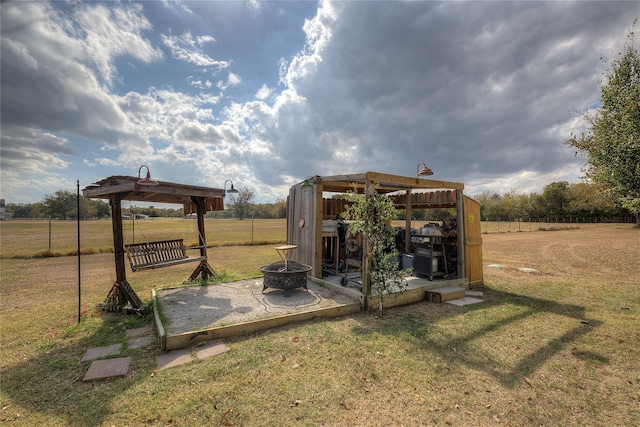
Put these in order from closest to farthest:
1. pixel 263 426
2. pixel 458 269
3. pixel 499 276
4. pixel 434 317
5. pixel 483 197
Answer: pixel 263 426
pixel 434 317
pixel 458 269
pixel 499 276
pixel 483 197

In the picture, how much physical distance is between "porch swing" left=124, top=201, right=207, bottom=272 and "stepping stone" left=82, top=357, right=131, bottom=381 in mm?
2459

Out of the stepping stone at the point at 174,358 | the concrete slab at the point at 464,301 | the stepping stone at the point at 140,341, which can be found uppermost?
the stepping stone at the point at 140,341

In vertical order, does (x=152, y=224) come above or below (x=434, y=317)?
above

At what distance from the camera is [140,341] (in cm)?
404

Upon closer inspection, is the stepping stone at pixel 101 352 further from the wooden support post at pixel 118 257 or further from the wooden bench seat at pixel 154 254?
the wooden bench seat at pixel 154 254

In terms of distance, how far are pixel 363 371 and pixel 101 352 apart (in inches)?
136

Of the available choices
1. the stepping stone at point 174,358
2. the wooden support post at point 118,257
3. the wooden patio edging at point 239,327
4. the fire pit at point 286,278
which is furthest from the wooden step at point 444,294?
the wooden support post at point 118,257

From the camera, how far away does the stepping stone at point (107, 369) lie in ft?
10.2

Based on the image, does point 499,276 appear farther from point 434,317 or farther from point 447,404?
point 447,404

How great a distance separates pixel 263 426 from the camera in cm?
236

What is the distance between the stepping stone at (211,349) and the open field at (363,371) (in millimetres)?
128

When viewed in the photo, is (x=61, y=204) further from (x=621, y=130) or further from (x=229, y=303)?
(x=621, y=130)

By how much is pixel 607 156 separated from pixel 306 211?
7.40 metres

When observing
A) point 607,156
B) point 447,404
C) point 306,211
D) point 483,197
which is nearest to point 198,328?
point 447,404
